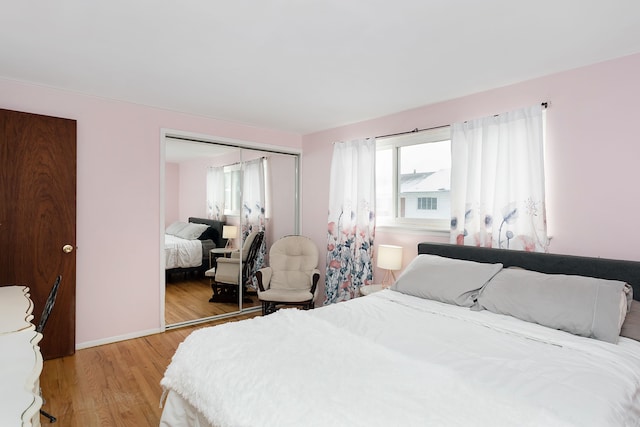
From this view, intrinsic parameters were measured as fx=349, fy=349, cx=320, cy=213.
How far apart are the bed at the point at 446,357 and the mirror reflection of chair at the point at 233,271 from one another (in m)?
2.17

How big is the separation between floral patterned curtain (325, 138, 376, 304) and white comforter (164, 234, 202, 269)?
1.59 m

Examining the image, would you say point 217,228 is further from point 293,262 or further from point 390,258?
point 390,258

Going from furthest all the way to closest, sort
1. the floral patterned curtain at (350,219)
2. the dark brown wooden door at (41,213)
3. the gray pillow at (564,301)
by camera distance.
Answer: the floral patterned curtain at (350,219), the dark brown wooden door at (41,213), the gray pillow at (564,301)

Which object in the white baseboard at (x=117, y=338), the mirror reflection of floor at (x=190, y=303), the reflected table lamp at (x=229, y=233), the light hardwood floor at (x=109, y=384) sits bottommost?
the light hardwood floor at (x=109, y=384)

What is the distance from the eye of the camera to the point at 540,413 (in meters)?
1.22

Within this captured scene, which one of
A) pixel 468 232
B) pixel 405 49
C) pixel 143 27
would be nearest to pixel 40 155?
pixel 143 27

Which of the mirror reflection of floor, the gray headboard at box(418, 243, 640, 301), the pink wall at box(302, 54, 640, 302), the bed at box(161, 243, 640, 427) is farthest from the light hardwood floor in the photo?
the pink wall at box(302, 54, 640, 302)

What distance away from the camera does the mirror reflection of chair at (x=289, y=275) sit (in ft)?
12.7

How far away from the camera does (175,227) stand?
3949 millimetres

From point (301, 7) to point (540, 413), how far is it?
82.5 inches

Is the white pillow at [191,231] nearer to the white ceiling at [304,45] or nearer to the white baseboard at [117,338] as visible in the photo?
the white baseboard at [117,338]

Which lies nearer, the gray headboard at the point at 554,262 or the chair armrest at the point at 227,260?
the gray headboard at the point at 554,262

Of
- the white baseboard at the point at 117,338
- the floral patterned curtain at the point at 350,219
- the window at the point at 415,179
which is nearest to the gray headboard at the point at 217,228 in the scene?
the white baseboard at the point at 117,338

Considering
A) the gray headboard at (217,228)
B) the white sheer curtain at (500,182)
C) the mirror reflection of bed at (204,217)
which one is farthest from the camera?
the gray headboard at (217,228)
